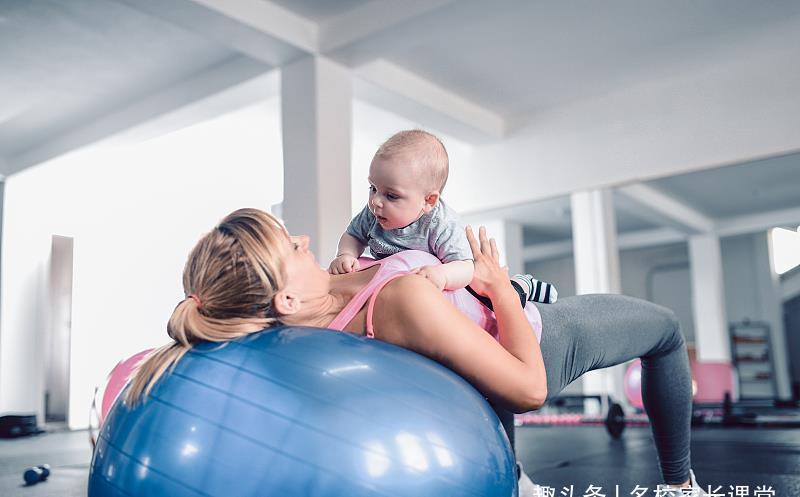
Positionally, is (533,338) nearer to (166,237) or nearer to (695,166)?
(166,237)

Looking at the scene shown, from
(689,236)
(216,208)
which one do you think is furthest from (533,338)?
(689,236)

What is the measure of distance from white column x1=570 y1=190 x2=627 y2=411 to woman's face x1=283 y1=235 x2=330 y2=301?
4.57 m

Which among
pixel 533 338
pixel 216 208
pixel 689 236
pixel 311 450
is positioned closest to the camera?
pixel 311 450

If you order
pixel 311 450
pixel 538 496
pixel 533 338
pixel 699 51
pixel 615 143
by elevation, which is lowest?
pixel 538 496

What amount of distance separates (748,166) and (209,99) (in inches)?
151

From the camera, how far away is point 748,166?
482 cm

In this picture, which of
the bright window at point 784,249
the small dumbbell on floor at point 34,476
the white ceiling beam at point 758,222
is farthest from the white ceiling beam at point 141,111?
the bright window at point 784,249

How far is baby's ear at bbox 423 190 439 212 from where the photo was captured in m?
1.46

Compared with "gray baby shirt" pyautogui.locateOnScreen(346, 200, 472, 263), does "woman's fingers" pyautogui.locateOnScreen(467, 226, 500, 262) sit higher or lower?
lower

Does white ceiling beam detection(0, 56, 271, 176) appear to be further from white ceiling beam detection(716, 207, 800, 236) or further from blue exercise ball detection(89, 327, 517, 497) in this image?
white ceiling beam detection(716, 207, 800, 236)

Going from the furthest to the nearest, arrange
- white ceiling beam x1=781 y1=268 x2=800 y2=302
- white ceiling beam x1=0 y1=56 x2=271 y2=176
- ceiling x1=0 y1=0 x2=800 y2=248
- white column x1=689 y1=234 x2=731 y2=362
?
white ceiling beam x1=781 y1=268 x2=800 y2=302, white column x1=689 y1=234 x2=731 y2=362, white ceiling beam x1=0 y1=56 x2=271 y2=176, ceiling x1=0 y1=0 x2=800 y2=248

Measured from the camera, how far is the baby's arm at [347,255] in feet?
4.44

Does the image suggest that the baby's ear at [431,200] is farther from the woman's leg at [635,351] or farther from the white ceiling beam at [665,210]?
the white ceiling beam at [665,210]

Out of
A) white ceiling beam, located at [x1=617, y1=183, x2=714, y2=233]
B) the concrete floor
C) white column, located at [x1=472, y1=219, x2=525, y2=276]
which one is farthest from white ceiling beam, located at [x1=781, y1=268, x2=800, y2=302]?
the concrete floor
